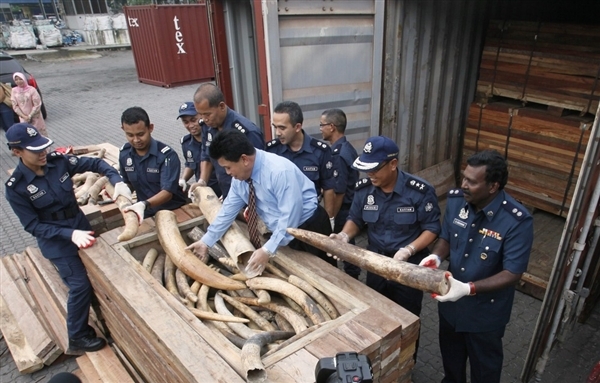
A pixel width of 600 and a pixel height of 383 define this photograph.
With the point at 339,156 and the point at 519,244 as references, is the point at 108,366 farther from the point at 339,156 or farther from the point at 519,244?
the point at 519,244

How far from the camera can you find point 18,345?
13.1ft

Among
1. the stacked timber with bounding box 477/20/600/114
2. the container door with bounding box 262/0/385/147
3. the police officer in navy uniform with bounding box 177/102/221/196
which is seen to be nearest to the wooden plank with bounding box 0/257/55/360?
the police officer in navy uniform with bounding box 177/102/221/196

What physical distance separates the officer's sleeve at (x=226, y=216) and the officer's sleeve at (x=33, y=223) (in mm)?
1209

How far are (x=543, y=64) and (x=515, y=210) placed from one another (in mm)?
3219

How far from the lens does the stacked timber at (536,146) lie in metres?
4.72

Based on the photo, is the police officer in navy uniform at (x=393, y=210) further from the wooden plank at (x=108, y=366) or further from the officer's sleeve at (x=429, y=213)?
the wooden plank at (x=108, y=366)

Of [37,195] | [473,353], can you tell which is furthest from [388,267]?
[37,195]

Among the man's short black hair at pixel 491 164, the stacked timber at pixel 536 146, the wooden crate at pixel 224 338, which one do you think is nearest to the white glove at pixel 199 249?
the wooden crate at pixel 224 338

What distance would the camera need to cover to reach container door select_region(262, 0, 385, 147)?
4062mm

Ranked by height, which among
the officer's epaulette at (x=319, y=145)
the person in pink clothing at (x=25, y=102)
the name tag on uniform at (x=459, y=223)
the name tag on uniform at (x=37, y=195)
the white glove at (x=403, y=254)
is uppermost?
the officer's epaulette at (x=319, y=145)

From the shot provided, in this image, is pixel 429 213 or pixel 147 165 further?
pixel 147 165

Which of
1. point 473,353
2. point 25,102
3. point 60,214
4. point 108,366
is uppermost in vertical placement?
point 60,214

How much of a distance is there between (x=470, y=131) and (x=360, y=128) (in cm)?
188

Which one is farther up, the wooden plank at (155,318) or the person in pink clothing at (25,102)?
the wooden plank at (155,318)
